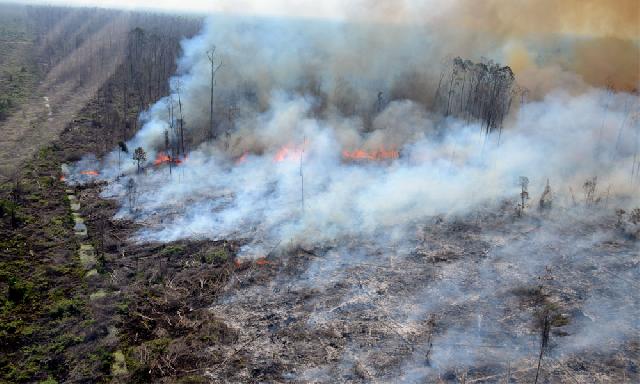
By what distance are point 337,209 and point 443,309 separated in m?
9.95

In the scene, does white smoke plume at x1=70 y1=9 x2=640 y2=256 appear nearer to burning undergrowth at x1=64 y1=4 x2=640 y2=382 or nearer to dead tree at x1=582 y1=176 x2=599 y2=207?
burning undergrowth at x1=64 y1=4 x2=640 y2=382

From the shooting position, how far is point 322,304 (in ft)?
66.5

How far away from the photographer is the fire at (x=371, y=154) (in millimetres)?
36812

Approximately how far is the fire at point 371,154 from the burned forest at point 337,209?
0.36 m

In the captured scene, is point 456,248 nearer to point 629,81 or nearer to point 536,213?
point 536,213

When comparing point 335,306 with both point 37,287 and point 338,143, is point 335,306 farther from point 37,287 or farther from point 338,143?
point 338,143

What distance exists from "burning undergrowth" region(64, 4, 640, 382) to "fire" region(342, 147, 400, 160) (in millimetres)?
230

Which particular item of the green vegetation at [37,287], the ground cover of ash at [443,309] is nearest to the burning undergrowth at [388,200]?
the ground cover of ash at [443,309]

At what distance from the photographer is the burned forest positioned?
17797 millimetres

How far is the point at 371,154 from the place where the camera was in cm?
3769

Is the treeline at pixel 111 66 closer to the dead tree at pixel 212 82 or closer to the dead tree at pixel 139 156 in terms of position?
the dead tree at pixel 139 156

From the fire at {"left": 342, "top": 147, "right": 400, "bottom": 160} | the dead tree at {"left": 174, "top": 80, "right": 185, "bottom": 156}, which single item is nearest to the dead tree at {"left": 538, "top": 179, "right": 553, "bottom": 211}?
the fire at {"left": 342, "top": 147, "right": 400, "bottom": 160}

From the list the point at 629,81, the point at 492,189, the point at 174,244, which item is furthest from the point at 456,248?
the point at 629,81

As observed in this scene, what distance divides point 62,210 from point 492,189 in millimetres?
26868
